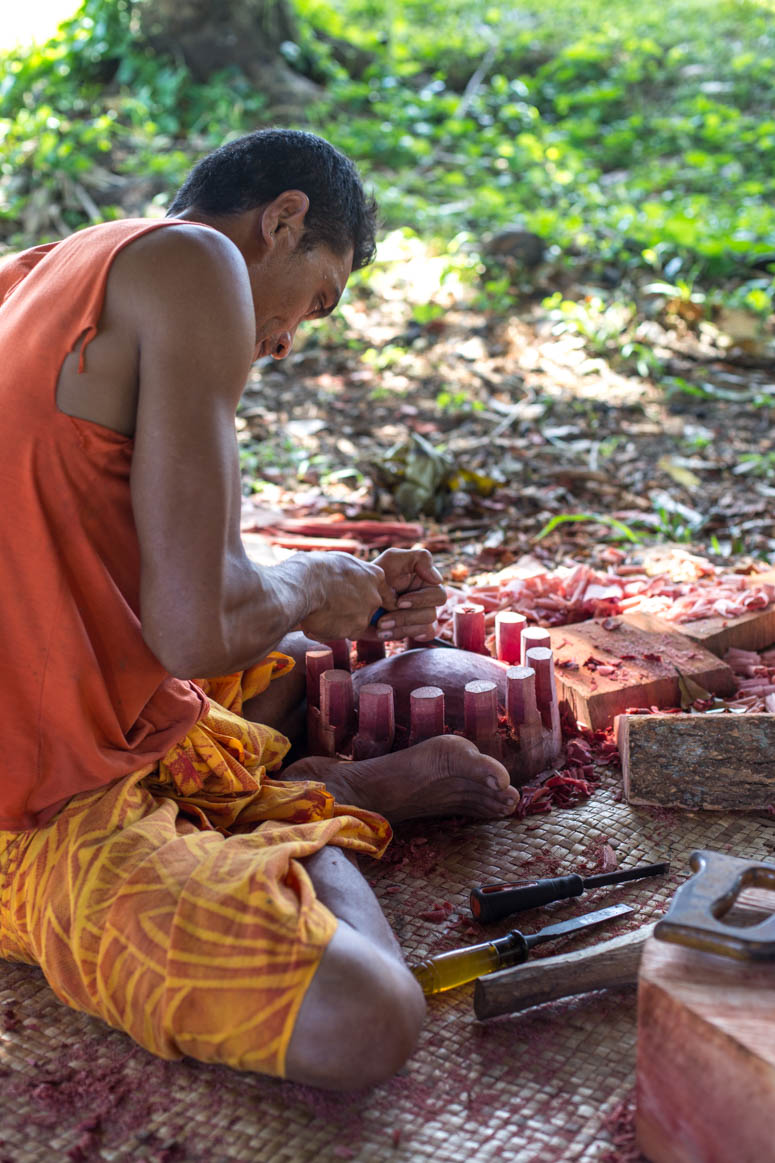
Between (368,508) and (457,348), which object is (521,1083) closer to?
(368,508)

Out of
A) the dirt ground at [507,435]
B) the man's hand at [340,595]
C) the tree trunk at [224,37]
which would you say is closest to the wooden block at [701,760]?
the man's hand at [340,595]

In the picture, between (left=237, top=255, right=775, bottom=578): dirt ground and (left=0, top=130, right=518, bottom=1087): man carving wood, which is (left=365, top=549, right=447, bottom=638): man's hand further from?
(left=237, top=255, right=775, bottom=578): dirt ground

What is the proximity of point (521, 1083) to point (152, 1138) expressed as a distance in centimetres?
52

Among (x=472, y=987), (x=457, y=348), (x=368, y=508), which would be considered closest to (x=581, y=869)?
(x=472, y=987)

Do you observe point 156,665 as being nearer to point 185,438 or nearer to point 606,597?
point 185,438

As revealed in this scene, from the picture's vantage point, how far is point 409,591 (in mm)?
2279

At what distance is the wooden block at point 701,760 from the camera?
85.0 inches

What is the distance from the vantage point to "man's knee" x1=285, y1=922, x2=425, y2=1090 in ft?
4.54

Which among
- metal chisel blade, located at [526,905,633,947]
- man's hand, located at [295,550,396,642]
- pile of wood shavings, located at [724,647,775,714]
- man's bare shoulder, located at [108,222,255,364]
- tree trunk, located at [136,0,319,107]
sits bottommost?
pile of wood shavings, located at [724,647,775,714]

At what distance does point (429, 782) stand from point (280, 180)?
1160mm

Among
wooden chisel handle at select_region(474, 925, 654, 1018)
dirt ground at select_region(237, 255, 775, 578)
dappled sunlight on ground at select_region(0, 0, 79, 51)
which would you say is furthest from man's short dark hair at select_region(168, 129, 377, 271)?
dappled sunlight on ground at select_region(0, 0, 79, 51)

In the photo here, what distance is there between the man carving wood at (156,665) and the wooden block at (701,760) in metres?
0.70

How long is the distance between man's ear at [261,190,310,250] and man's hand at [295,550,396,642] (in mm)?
577

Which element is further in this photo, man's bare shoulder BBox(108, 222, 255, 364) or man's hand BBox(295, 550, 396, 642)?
man's hand BBox(295, 550, 396, 642)
